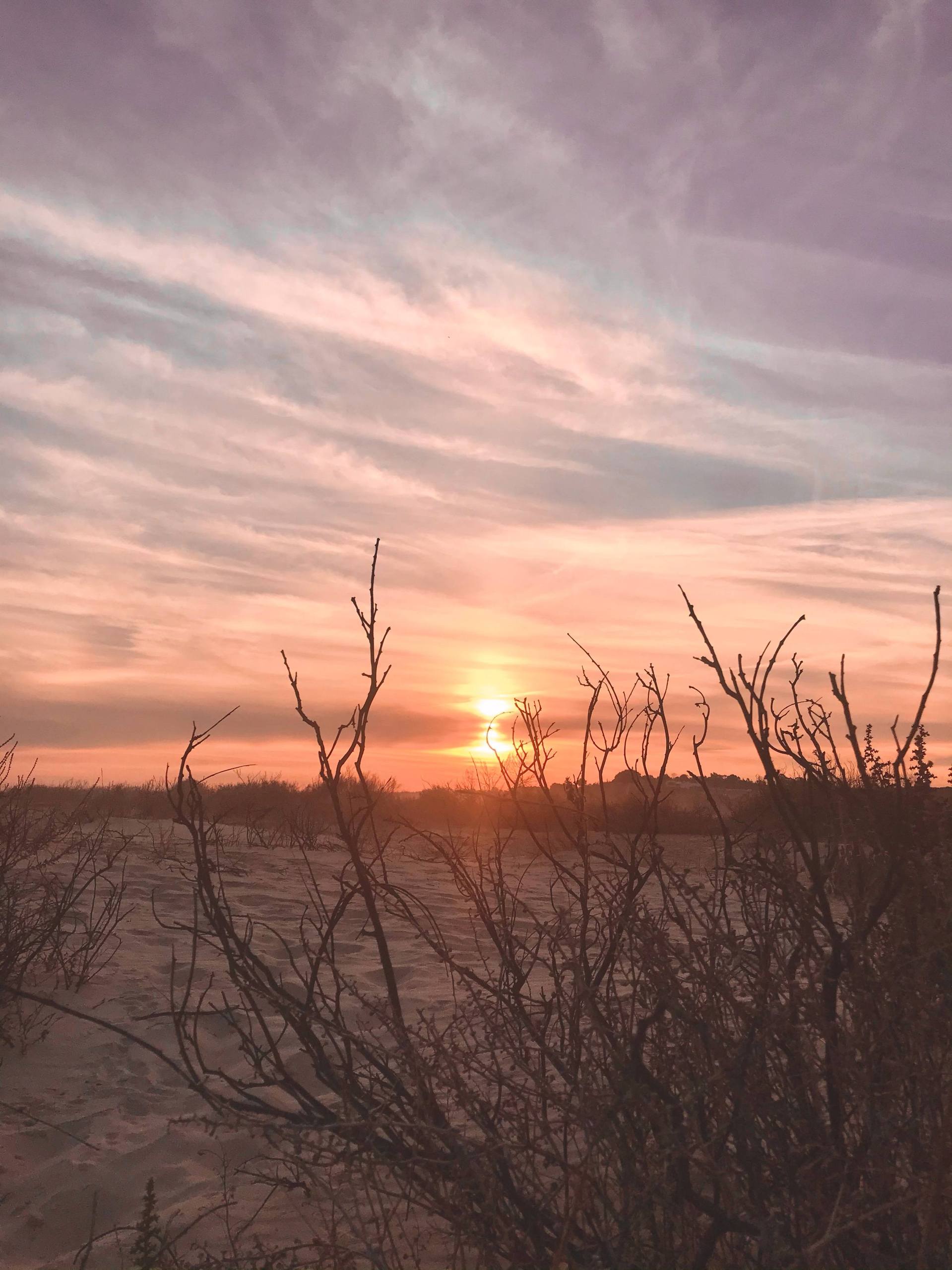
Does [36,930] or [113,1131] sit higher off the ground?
[36,930]

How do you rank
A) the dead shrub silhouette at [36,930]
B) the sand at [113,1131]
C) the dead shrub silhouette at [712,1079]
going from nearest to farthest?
the dead shrub silhouette at [712,1079], the sand at [113,1131], the dead shrub silhouette at [36,930]

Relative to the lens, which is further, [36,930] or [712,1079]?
[36,930]

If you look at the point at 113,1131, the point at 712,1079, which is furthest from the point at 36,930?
the point at 712,1079

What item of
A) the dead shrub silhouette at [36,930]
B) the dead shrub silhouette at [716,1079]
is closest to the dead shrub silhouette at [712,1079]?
the dead shrub silhouette at [716,1079]

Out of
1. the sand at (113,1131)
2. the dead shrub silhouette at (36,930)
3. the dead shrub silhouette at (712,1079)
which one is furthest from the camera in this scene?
the dead shrub silhouette at (36,930)

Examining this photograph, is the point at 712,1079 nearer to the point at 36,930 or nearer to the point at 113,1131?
the point at 113,1131

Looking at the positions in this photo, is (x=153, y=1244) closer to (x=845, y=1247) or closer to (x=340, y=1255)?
(x=340, y=1255)

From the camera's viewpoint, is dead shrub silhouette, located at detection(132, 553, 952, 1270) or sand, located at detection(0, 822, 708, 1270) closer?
dead shrub silhouette, located at detection(132, 553, 952, 1270)

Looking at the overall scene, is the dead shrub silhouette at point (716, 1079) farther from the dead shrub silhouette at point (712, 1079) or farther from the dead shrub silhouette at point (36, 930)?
the dead shrub silhouette at point (36, 930)

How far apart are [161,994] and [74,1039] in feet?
2.51

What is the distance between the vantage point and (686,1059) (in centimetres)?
189

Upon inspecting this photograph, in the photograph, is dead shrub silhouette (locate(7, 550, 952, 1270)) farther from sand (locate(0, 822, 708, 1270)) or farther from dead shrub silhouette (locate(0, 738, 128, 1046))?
dead shrub silhouette (locate(0, 738, 128, 1046))

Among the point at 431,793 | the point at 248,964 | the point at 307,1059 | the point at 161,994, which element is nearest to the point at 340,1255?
the point at 248,964

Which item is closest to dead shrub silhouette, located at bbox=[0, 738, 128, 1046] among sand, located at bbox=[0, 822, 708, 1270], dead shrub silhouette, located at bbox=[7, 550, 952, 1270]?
sand, located at bbox=[0, 822, 708, 1270]
